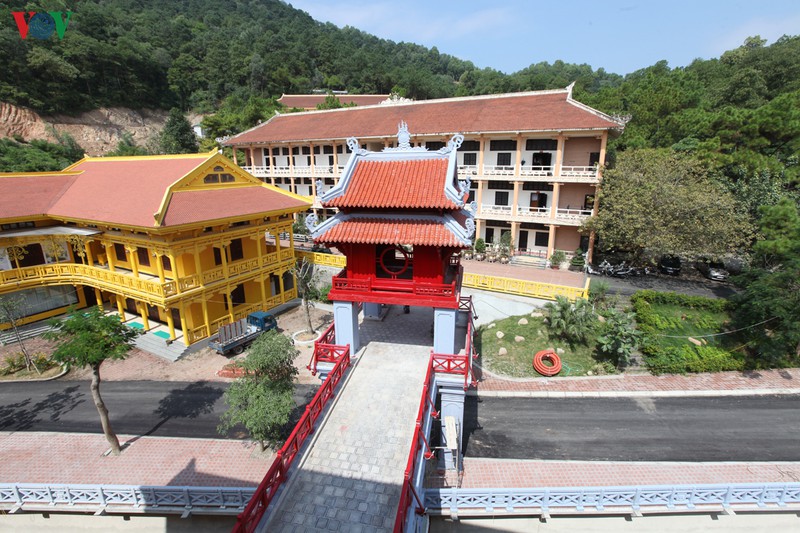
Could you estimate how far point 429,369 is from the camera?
11.6 metres

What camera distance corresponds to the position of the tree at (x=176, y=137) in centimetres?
5256

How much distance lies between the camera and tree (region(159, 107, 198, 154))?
5256 cm

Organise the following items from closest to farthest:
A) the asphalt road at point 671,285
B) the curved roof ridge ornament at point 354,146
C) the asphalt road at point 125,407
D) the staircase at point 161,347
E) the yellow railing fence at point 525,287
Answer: the curved roof ridge ornament at point 354,146, the asphalt road at point 125,407, the staircase at point 161,347, the yellow railing fence at point 525,287, the asphalt road at point 671,285

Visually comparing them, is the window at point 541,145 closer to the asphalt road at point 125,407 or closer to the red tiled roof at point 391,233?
the red tiled roof at point 391,233

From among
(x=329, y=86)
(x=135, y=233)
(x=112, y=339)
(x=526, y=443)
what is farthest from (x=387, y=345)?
(x=329, y=86)

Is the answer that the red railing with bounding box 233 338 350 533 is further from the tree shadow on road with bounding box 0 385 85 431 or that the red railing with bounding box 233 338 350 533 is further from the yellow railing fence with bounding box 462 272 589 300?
the tree shadow on road with bounding box 0 385 85 431

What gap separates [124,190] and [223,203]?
6065mm

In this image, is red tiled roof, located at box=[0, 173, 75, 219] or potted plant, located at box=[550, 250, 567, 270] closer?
red tiled roof, located at box=[0, 173, 75, 219]

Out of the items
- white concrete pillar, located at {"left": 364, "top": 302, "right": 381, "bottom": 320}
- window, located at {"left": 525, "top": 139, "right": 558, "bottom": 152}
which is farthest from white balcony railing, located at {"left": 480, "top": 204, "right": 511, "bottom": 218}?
white concrete pillar, located at {"left": 364, "top": 302, "right": 381, "bottom": 320}

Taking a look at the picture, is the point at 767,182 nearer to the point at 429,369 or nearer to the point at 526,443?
the point at 526,443

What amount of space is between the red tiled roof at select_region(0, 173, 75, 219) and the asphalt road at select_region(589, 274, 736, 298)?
114 feet

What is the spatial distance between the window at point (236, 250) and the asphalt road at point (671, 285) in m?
A: 23.2

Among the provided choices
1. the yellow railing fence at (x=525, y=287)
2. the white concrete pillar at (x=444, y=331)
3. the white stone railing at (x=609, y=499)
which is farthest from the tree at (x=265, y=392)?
the yellow railing fence at (x=525, y=287)

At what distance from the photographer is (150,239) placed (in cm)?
1897
